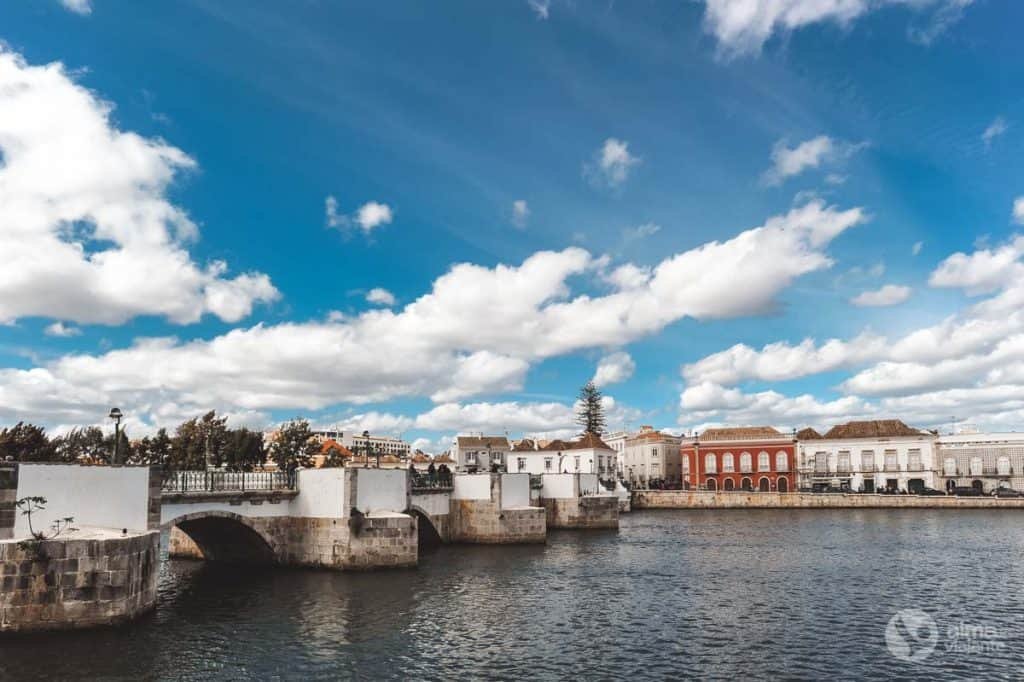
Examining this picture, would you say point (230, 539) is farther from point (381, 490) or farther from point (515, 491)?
point (515, 491)

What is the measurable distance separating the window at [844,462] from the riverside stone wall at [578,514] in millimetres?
49810

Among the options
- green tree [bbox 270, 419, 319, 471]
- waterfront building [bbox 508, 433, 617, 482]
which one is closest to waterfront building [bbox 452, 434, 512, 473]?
waterfront building [bbox 508, 433, 617, 482]

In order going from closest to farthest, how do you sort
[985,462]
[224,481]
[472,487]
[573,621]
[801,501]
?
[573,621] < [224,481] < [472,487] < [801,501] < [985,462]

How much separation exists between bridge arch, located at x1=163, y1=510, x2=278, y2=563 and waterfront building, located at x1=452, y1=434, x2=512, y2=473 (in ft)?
234

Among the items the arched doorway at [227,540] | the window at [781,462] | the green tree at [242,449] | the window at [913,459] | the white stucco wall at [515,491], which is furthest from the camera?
the window at [781,462]

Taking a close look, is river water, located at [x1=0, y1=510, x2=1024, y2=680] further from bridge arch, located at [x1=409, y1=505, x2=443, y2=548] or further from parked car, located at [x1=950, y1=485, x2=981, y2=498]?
parked car, located at [x1=950, y1=485, x2=981, y2=498]

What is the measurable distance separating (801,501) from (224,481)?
68.0 meters

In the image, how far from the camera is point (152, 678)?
17.0 meters

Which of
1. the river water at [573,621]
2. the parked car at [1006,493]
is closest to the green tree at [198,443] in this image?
the river water at [573,621]

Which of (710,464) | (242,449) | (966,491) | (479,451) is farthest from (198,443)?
(966,491)

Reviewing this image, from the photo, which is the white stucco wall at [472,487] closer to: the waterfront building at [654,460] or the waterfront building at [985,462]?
the waterfront building at [654,460]

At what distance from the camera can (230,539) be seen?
33.6 m

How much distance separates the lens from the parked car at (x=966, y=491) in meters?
81.1

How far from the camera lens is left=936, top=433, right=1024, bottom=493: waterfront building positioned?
85.9m
